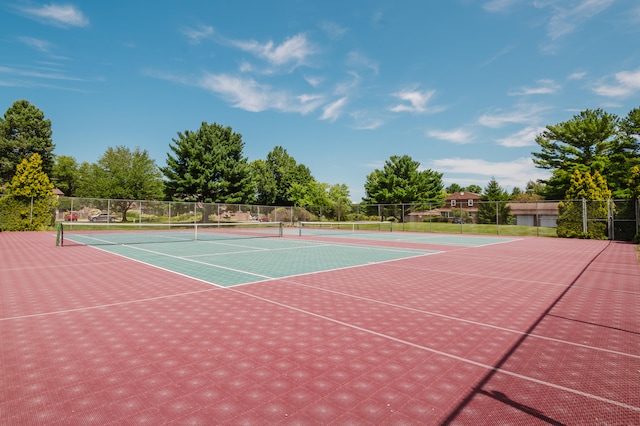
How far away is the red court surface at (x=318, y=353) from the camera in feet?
9.09

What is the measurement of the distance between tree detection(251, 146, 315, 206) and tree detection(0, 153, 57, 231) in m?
33.3

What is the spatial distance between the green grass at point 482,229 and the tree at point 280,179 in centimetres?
2866

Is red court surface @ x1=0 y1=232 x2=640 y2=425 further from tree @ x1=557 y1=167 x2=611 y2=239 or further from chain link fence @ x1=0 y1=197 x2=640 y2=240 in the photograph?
tree @ x1=557 y1=167 x2=611 y2=239

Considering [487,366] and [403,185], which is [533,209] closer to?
[403,185]

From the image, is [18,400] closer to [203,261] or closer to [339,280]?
[339,280]

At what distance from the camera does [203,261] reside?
11.3m

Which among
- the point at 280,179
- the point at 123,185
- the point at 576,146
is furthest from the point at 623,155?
the point at 123,185

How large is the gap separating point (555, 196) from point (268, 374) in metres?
44.3

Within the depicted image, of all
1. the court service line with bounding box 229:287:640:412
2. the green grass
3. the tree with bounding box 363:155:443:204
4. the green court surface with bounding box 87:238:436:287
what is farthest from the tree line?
the court service line with bounding box 229:287:640:412

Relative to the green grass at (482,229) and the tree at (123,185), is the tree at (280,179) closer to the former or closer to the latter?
the tree at (123,185)

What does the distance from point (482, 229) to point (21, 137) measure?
5467 cm

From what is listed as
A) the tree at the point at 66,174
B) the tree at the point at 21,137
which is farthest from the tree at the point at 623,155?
the tree at the point at 66,174

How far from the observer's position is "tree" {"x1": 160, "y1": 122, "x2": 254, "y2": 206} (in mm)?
40906

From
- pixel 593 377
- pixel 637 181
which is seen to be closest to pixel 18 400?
pixel 593 377
